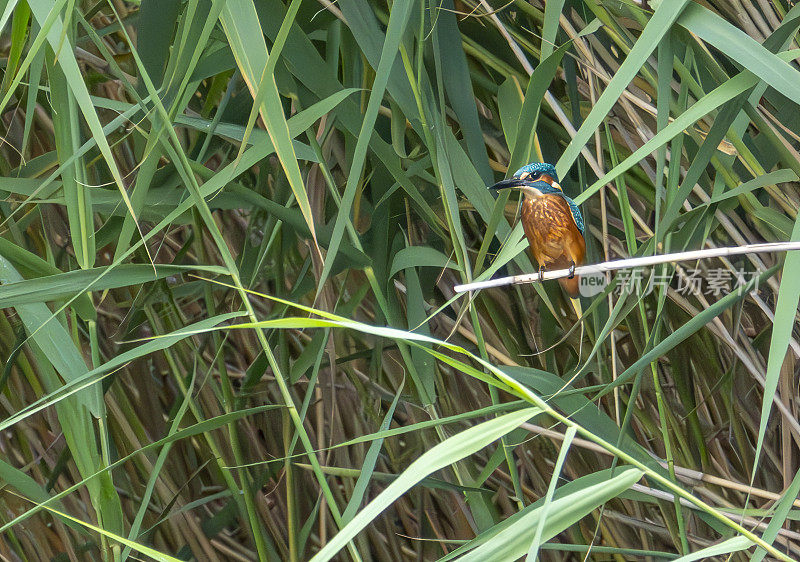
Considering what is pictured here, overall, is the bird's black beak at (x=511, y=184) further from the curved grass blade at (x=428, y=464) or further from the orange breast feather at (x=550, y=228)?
the curved grass blade at (x=428, y=464)

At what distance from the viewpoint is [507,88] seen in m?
0.73

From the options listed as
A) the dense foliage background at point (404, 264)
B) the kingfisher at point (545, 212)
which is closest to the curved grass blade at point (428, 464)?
the dense foliage background at point (404, 264)

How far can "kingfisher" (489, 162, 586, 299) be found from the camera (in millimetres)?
563

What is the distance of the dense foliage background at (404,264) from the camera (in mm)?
510

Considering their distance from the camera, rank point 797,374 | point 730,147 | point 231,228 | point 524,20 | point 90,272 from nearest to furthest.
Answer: point 90,272 → point 730,147 → point 524,20 → point 797,374 → point 231,228

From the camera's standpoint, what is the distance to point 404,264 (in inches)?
28.5

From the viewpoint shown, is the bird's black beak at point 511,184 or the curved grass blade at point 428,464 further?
the bird's black beak at point 511,184

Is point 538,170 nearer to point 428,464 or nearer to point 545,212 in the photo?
point 545,212

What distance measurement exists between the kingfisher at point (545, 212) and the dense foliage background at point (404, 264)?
2 cm

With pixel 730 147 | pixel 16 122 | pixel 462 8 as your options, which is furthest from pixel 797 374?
pixel 16 122

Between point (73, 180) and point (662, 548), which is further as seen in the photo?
point (662, 548)

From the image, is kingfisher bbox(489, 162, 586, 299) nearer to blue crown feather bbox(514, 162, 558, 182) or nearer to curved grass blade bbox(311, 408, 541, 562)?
blue crown feather bbox(514, 162, 558, 182)

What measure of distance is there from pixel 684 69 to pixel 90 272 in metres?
0.54

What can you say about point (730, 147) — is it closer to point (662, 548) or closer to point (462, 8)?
point (462, 8)
